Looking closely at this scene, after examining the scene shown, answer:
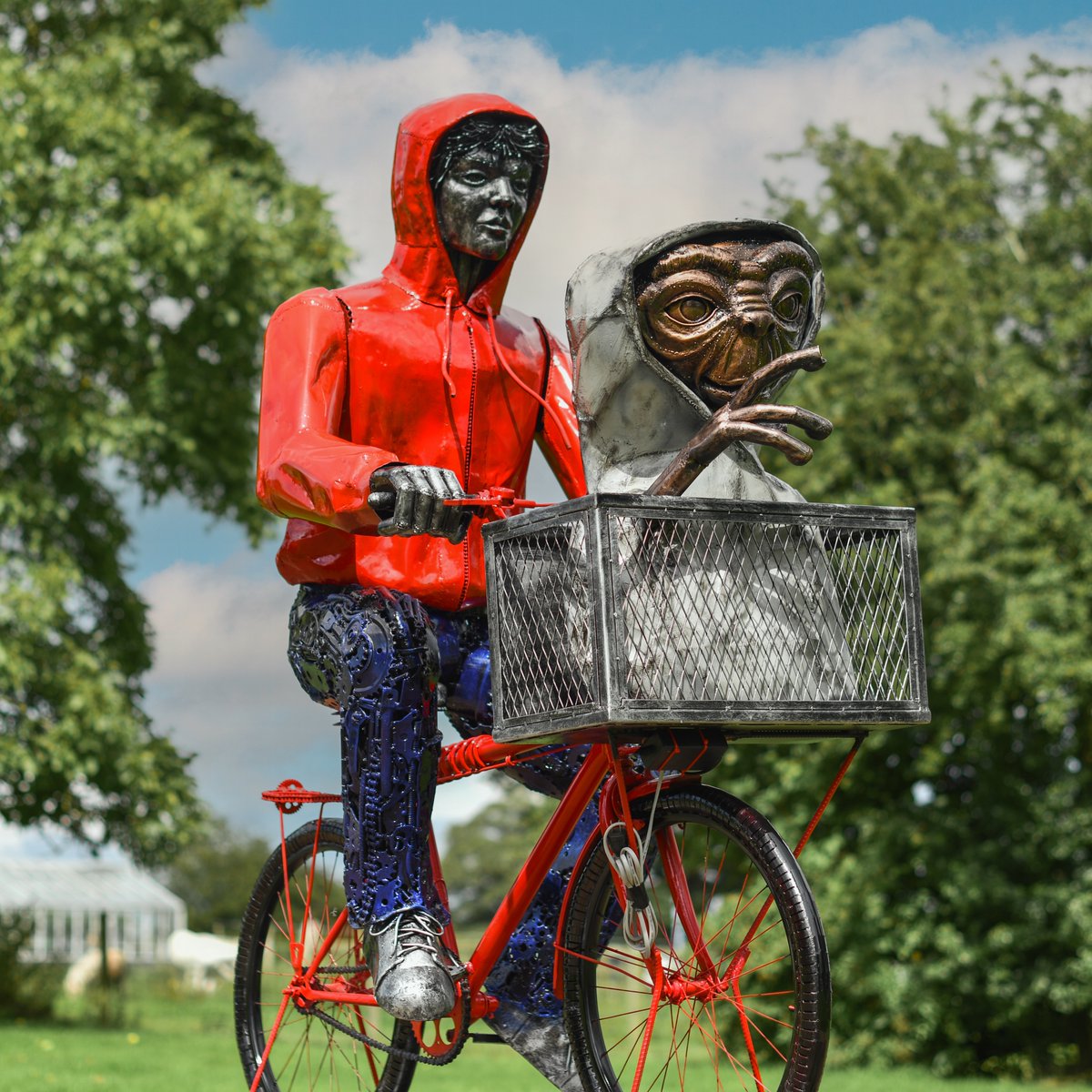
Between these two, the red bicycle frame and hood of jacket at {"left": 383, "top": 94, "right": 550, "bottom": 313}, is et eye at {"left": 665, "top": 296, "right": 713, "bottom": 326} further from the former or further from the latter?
the red bicycle frame

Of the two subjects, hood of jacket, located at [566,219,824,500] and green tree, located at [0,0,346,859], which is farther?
green tree, located at [0,0,346,859]

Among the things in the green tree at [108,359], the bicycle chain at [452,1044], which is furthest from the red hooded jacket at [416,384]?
the green tree at [108,359]

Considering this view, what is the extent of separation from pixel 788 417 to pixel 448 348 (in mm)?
1004

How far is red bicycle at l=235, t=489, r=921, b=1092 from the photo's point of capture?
2.94m

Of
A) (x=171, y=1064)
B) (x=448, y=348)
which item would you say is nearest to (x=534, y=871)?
(x=448, y=348)

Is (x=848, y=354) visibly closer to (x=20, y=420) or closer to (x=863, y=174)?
(x=863, y=174)

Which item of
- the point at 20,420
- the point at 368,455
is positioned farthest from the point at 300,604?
the point at 20,420

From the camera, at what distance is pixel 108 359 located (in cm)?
1457

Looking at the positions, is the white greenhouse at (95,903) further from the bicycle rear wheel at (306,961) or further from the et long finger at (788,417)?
the et long finger at (788,417)

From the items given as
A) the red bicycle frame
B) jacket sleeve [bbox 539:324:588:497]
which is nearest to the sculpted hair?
jacket sleeve [bbox 539:324:588:497]

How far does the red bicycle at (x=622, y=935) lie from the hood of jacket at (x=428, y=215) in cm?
103

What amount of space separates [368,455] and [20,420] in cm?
1241

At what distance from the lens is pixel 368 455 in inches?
122

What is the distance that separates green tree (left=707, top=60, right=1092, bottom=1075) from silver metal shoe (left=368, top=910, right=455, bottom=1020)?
35.0 ft
